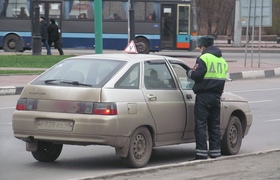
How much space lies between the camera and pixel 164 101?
9.97 meters

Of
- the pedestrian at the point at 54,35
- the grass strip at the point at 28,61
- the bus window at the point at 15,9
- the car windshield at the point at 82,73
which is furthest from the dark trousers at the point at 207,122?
the bus window at the point at 15,9

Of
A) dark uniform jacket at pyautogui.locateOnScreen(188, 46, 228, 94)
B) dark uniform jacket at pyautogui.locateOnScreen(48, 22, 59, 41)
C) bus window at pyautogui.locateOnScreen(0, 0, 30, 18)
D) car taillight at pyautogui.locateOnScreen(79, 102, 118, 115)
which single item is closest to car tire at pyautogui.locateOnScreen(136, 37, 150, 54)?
bus window at pyautogui.locateOnScreen(0, 0, 30, 18)

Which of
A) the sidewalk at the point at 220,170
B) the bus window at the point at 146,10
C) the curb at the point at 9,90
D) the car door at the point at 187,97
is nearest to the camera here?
the sidewalk at the point at 220,170

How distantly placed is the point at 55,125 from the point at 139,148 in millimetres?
1085

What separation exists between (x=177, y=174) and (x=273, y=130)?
231 inches

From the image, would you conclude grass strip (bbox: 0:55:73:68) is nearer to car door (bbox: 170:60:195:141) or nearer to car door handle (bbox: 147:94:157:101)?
car door (bbox: 170:60:195:141)

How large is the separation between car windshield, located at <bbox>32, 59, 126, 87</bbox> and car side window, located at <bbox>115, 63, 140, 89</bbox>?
0.13 m

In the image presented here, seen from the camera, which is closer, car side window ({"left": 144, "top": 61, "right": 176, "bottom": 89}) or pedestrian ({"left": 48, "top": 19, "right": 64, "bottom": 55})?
car side window ({"left": 144, "top": 61, "right": 176, "bottom": 89})

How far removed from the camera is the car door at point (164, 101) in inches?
386

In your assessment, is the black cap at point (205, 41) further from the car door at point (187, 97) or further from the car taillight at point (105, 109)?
the car taillight at point (105, 109)

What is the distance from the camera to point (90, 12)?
3925cm

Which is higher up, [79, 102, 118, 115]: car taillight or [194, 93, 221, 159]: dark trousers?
[79, 102, 118, 115]: car taillight

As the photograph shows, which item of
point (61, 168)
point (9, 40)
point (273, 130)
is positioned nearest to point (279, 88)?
point (273, 130)

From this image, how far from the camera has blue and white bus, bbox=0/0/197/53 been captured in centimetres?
3872
